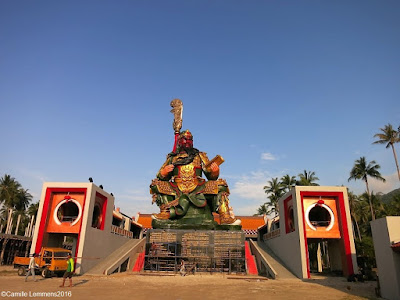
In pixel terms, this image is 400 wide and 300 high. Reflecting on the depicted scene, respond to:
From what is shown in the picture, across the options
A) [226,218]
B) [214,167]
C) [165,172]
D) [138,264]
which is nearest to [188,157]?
[165,172]

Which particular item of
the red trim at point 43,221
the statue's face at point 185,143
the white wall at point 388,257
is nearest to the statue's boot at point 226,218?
the statue's face at point 185,143

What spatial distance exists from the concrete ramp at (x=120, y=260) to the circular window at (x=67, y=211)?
12.1ft

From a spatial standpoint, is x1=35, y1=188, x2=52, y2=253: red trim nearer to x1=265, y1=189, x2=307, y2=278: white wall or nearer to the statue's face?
the statue's face

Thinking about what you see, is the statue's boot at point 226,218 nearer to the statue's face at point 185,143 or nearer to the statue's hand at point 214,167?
the statue's hand at point 214,167

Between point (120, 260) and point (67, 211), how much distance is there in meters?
5.74

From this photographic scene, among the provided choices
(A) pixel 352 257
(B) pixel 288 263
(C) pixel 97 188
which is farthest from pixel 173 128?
(A) pixel 352 257

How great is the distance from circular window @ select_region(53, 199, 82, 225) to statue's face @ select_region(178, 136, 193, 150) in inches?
391

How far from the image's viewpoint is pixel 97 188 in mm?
22234

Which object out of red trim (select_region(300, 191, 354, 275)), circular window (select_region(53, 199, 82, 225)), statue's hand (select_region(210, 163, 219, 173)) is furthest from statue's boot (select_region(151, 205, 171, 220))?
red trim (select_region(300, 191, 354, 275))

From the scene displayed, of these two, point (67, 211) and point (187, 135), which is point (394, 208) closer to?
point (187, 135)

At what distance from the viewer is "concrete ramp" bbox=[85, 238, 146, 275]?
20250 mm

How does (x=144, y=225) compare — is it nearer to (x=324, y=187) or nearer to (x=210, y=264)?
(x=210, y=264)

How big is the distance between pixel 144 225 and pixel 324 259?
1089 inches

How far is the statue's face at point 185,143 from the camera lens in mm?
26812
